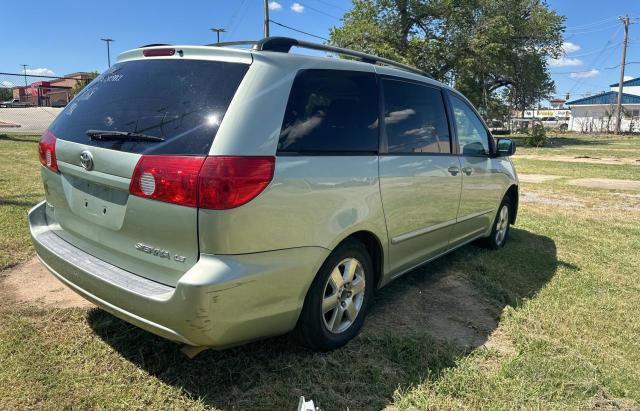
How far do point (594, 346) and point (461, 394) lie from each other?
1.27 metres

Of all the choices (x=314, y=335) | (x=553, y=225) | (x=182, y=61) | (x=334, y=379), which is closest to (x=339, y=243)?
(x=314, y=335)

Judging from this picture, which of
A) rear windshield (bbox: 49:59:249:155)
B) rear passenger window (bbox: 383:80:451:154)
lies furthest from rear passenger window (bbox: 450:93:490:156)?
rear windshield (bbox: 49:59:249:155)

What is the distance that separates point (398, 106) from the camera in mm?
3568

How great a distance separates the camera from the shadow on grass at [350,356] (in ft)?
8.70

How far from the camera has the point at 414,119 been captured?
377 cm

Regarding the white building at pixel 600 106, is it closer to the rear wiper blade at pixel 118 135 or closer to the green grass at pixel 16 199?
the green grass at pixel 16 199

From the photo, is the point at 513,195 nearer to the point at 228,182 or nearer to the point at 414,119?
the point at 414,119

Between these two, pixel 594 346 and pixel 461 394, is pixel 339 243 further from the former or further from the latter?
pixel 594 346

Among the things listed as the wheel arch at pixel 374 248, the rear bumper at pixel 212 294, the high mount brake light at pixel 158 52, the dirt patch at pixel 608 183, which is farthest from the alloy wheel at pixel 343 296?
the dirt patch at pixel 608 183

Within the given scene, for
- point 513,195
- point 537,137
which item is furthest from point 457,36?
point 513,195

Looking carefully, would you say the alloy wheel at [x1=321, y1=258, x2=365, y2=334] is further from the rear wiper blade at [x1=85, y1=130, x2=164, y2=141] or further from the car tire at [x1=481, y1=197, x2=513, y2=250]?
the car tire at [x1=481, y1=197, x2=513, y2=250]

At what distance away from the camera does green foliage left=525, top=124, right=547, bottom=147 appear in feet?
103

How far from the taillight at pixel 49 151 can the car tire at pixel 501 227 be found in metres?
4.32

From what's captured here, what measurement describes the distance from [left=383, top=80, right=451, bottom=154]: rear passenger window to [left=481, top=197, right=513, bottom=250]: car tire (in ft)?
5.63
